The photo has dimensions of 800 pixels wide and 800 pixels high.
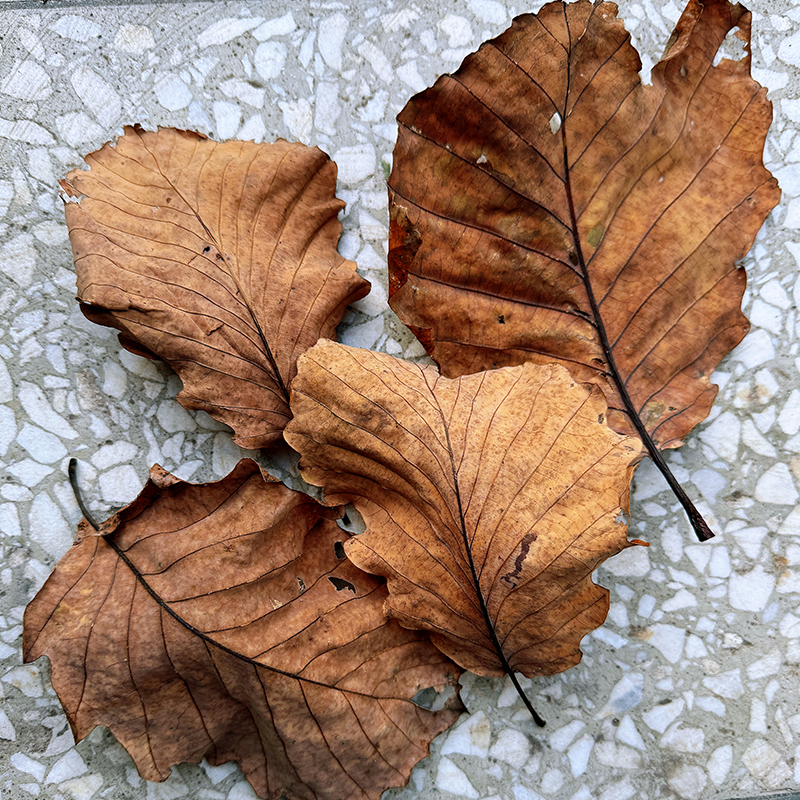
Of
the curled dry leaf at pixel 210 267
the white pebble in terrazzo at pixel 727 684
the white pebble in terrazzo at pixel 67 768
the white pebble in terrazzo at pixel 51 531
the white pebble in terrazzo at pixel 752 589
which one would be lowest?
the white pebble in terrazzo at pixel 67 768

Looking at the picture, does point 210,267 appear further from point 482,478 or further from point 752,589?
point 752,589

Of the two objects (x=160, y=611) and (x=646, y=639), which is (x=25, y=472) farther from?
(x=646, y=639)

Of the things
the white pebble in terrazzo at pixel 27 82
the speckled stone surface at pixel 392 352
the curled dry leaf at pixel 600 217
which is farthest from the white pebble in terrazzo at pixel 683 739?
the white pebble in terrazzo at pixel 27 82

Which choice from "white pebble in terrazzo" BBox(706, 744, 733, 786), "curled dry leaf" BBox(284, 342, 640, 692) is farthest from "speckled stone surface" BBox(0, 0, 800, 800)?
"curled dry leaf" BBox(284, 342, 640, 692)

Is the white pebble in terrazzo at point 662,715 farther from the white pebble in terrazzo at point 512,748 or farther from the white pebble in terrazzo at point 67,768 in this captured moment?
the white pebble in terrazzo at point 67,768

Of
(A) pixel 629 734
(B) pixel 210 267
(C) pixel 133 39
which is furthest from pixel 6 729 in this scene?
(C) pixel 133 39

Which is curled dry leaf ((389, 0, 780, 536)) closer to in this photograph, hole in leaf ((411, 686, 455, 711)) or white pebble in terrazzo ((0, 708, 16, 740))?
hole in leaf ((411, 686, 455, 711))
